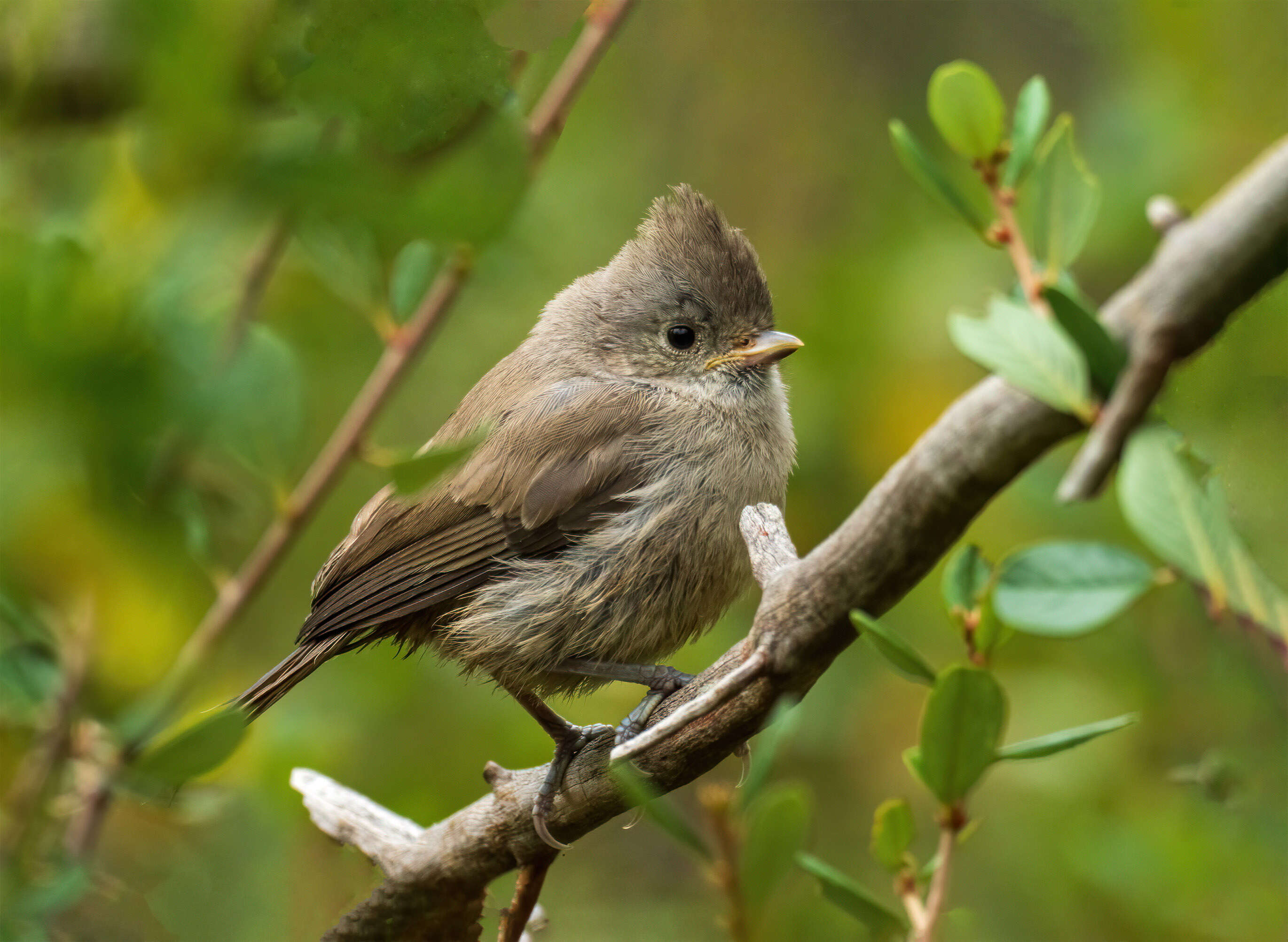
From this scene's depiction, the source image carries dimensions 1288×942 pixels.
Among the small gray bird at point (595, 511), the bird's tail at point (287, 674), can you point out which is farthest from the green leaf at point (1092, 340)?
the bird's tail at point (287, 674)

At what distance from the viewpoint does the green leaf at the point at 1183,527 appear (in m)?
0.86

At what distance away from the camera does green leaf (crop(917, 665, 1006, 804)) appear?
4.44ft

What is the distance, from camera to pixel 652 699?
2492 millimetres

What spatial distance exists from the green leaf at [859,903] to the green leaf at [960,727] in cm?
21

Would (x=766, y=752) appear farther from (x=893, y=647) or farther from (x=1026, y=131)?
(x=1026, y=131)

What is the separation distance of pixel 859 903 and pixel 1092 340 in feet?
3.14

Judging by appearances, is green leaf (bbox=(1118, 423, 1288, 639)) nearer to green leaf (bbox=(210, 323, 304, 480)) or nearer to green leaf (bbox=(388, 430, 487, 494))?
green leaf (bbox=(388, 430, 487, 494))

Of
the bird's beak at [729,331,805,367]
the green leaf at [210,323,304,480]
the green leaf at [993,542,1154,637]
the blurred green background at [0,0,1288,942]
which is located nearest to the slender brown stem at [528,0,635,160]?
the blurred green background at [0,0,1288,942]

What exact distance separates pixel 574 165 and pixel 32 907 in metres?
4.08

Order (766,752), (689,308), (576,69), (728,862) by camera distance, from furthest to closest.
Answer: (689,308) → (576,69) → (728,862) → (766,752)

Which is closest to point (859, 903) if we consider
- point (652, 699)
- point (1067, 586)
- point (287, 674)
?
point (1067, 586)

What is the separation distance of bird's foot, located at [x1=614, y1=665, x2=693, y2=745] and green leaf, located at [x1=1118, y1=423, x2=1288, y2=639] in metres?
1.57

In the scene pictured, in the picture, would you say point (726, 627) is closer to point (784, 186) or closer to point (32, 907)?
point (784, 186)

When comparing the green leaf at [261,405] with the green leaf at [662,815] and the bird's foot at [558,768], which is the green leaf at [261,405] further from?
the bird's foot at [558,768]
